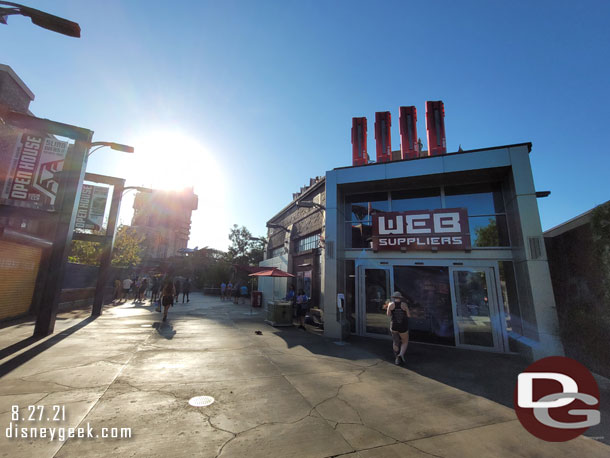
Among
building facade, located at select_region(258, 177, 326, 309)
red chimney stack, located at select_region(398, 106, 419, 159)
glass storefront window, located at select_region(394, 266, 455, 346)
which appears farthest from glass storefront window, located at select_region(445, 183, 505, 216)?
building facade, located at select_region(258, 177, 326, 309)

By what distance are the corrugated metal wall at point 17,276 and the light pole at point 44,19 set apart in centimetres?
841

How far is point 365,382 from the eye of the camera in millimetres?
5270

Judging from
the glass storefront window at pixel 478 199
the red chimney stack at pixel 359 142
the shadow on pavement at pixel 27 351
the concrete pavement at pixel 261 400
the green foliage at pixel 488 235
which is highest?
the red chimney stack at pixel 359 142

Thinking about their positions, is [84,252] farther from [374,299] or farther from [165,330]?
[374,299]

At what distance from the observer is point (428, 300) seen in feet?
32.0

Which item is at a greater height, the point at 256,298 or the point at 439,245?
the point at 439,245

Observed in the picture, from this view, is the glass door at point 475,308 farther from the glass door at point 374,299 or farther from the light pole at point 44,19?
the light pole at point 44,19

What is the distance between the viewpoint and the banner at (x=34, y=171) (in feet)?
35.1

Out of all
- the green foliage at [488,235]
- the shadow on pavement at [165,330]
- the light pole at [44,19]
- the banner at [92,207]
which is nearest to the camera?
the light pole at [44,19]

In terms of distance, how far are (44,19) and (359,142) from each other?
9.85m

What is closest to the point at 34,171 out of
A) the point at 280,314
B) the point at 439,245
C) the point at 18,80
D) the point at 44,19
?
the point at 18,80

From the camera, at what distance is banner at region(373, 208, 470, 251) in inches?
369

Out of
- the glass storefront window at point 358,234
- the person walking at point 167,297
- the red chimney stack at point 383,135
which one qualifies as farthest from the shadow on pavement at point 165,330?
the red chimney stack at point 383,135

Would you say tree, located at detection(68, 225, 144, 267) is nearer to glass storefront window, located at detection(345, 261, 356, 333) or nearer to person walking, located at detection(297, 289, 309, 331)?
person walking, located at detection(297, 289, 309, 331)
